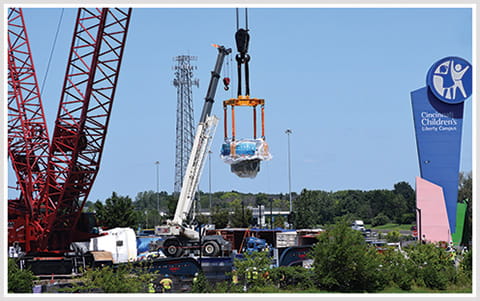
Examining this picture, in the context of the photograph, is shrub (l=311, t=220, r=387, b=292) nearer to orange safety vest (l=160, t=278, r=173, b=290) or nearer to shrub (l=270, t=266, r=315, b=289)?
shrub (l=270, t=266, r=315, b=289)

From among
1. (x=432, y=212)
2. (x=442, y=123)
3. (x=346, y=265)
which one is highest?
(x=442, y=123)

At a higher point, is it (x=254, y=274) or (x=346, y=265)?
(x=346, y=265)

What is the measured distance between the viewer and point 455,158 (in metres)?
53.2

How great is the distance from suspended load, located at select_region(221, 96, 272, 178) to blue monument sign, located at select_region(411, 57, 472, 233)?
27.8m

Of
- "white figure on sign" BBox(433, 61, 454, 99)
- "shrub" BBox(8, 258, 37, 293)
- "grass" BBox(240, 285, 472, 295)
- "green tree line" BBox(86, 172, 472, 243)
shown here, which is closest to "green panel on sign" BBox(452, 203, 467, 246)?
"green tree line" BBox(86, 172, 472, 243)

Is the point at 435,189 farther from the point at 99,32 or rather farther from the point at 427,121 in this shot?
the point at 99,32

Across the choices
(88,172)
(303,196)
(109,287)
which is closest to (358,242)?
(109,287)

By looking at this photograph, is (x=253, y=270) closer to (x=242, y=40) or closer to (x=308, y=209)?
(x=242, y=40)

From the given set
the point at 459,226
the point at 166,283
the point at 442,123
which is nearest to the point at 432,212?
the point at 459,226

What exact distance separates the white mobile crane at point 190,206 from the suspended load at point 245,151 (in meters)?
16.0

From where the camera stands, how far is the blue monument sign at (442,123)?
174 ft

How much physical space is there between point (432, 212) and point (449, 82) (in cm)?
1026

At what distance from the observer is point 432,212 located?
5181 centimetres

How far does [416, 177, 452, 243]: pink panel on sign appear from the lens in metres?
51.3
